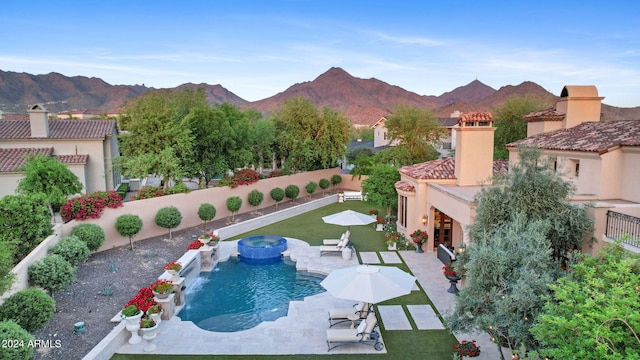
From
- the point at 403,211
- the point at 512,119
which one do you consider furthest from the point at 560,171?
the point at 512,119

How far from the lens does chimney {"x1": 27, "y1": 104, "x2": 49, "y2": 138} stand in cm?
2848

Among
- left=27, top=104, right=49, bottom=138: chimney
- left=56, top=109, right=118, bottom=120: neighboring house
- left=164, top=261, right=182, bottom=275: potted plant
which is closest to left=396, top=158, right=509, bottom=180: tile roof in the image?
left=164, top=261, right=182, bottom=275: potted plant

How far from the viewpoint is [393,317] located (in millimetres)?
12938

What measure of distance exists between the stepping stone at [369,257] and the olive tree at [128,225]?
10607 mm

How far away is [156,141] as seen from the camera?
2591 centimetres

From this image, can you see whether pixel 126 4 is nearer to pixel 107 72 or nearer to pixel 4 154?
pixel 4 154

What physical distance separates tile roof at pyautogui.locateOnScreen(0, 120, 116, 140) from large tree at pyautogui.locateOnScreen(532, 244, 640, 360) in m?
30.1

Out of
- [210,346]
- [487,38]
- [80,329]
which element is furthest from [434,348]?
[487,38]

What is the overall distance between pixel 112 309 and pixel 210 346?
418 centimetres

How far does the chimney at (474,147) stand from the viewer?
18484mm

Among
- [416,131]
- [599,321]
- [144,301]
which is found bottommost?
[144,301]

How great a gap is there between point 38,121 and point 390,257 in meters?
25.9

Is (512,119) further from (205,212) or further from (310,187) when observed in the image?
(205,212)

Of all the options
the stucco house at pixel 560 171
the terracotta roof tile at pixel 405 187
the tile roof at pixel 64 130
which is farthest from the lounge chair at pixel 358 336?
the tile roof at pixel 64 130
